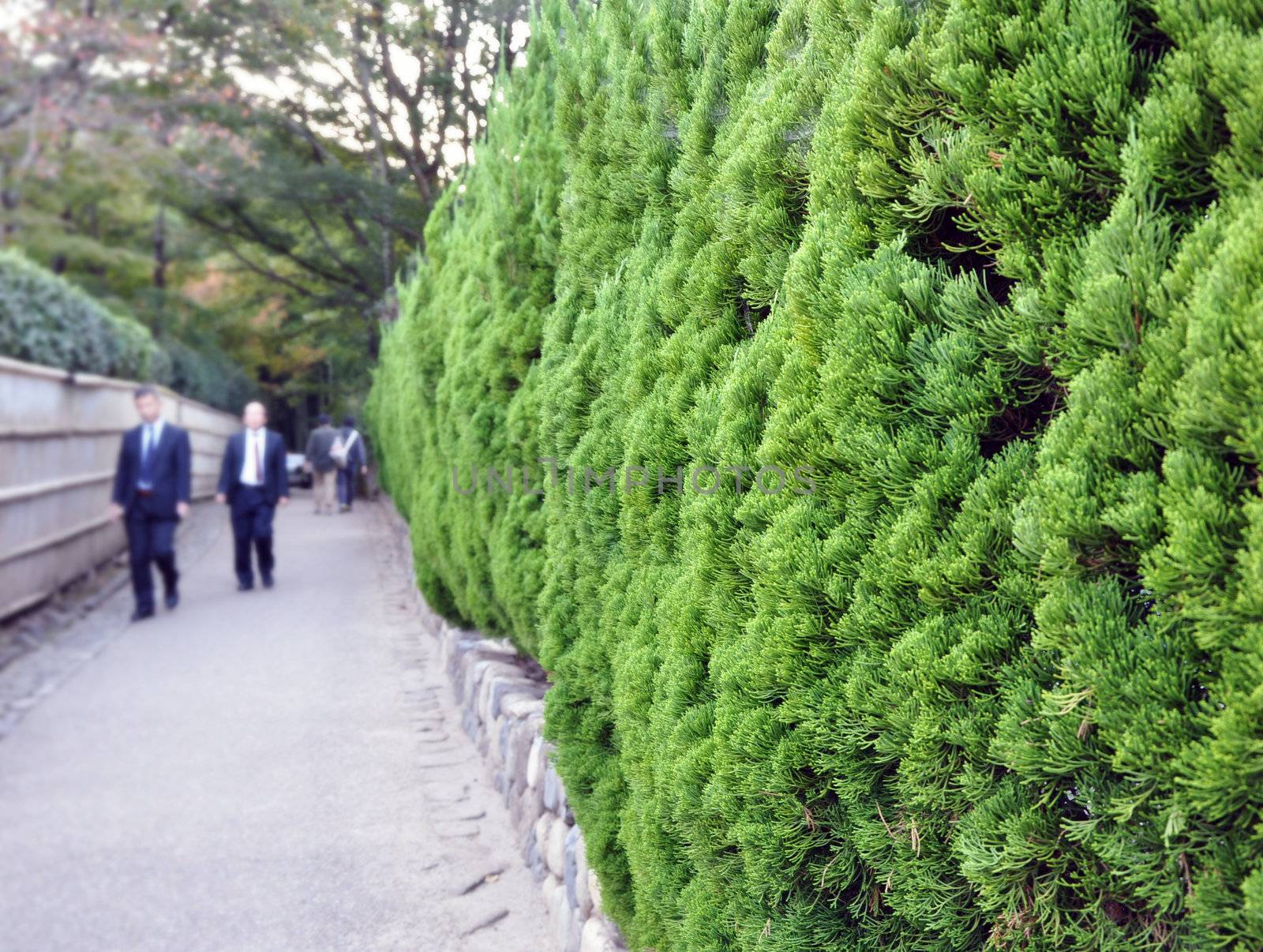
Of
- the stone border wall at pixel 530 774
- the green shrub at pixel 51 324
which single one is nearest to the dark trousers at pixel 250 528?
the green shrub at pixel 51 324

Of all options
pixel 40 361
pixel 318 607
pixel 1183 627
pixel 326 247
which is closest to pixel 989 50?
A: pixel 1183 627

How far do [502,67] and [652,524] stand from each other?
416 centimetres

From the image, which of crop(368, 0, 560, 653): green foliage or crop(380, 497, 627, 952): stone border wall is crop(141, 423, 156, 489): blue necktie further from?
crop(380, 497, 627, 952): stone border wall

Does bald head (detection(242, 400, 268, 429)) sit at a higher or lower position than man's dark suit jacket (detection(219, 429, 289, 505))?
higher

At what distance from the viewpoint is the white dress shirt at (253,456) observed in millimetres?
11148

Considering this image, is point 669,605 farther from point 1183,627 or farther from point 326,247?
point 326,247

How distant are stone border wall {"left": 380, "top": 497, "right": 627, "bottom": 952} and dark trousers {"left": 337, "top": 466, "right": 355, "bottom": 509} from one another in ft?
51.5

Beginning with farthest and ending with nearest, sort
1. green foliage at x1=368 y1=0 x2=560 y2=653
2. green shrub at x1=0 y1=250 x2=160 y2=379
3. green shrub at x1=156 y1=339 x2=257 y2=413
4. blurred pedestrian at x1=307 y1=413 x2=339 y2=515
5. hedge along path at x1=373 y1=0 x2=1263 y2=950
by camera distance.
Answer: green shrub at x1=156 y1=339 x2=257 y2=413, blurred pedestrian at x1=307 y1=413 x2=339 y2=515, green shrub at x1=0 y1=250 x2=160 y2=379, green foliage at x1=368 y1=0 x2=560 y2=653, hedge along path at x1=373 y1=0 x2=1263 y2=950

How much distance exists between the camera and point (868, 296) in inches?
71.2

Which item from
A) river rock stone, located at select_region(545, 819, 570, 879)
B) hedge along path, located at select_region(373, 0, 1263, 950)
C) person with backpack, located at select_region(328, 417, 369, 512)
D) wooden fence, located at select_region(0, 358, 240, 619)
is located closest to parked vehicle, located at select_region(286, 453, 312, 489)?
person with backpack, located at select_region(328, 417, 369, 512)

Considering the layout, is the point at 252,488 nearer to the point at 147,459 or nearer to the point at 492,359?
the point at 147,459

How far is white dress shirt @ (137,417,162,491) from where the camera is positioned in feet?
31.4

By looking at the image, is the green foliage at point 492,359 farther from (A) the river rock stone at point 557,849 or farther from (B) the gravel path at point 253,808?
(A) the river rock stone at point 557,849

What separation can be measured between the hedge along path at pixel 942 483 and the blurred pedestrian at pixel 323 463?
1889cm
